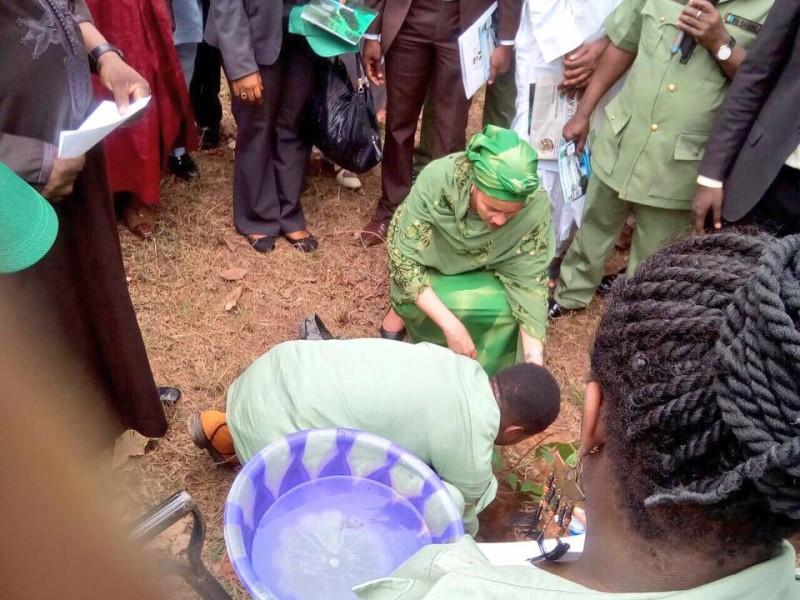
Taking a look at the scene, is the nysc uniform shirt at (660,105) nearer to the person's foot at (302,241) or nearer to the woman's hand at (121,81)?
the person's foot at (302,241)

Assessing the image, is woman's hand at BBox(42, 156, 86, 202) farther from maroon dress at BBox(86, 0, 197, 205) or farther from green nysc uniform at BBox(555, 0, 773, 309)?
green nysc uniform at BBox(555, 0, 773, 309)

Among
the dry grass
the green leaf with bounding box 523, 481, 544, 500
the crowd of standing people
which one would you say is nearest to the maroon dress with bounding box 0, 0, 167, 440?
the crowd of standing people

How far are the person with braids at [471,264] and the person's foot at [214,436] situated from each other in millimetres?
840

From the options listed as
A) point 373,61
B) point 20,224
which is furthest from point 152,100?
point 20,224

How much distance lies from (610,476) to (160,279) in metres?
2.75

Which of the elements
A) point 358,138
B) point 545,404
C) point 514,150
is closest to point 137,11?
point 358,138

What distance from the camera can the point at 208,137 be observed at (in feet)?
13.6

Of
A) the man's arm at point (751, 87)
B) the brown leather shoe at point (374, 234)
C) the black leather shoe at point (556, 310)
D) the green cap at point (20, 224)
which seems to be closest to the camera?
the green cap at point (20, 224)

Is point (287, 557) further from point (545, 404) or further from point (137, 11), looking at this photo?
point (137, 11)

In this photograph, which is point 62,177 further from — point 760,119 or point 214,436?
point 760,119

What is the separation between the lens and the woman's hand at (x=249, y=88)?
305 cm

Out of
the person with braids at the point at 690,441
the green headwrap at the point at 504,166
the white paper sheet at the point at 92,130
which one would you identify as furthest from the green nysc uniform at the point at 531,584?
the green headwrap at the point at 504,166

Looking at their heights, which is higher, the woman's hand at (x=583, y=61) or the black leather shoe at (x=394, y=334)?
the woman's hand at (x=583, y=61)

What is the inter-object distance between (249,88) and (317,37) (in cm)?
36
